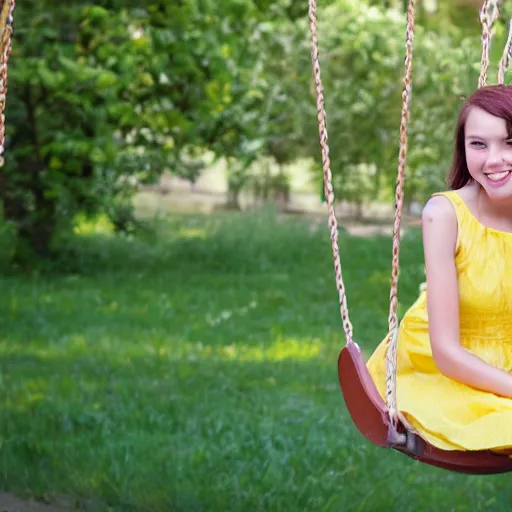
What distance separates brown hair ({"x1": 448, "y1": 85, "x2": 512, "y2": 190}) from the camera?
2607mm

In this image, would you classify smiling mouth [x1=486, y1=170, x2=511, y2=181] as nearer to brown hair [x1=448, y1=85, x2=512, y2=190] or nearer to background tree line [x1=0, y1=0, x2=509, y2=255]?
brown hair [x1=448, y1=85, x2=512, y2=190]

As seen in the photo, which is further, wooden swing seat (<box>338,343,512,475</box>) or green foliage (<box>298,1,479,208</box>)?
green foliage (<box>298,1,479,208</box>)

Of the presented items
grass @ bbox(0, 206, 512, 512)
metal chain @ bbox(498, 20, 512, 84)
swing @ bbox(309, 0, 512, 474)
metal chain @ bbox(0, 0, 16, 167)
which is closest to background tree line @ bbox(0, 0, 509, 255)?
grass @ bbox(0, 206, 512, 512)

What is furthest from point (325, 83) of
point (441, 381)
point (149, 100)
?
point (441, 381)

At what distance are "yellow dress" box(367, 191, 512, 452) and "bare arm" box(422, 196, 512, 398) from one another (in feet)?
0.08

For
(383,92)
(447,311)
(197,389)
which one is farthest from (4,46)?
(383,92)

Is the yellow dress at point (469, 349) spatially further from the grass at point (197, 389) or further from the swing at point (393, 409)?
the grass at point (197, 389)

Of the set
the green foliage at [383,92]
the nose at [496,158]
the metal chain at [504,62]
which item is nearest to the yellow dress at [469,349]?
the nose at [496,158]

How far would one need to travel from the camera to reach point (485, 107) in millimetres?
2629

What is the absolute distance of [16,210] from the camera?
37.7ft

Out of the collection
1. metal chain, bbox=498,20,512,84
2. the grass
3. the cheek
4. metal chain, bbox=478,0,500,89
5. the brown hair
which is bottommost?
the grass

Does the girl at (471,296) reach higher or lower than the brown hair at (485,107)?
lower

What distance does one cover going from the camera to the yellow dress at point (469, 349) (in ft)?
8.35

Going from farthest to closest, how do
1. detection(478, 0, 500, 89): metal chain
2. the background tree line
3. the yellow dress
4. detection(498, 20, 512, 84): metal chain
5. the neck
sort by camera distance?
the background tree line < detection(478, 0, 500, 89): metal chain < detection(498, 20, 512, 84): metal chain < the neck < the yellow dress
